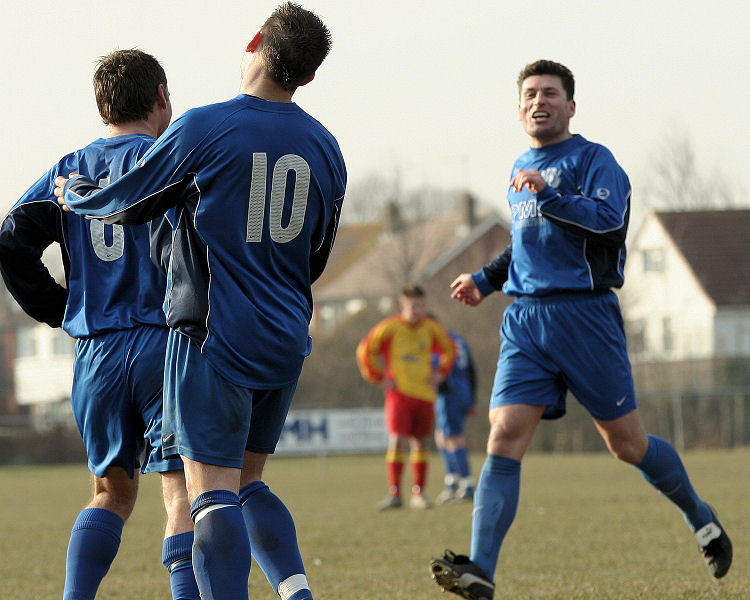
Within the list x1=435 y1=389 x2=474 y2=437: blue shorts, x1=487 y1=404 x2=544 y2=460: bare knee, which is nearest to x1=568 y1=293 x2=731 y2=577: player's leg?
x1=487 y1=404 x2=544 y2=460: bare knee

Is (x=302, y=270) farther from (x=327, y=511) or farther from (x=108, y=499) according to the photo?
(x=327, y=511)

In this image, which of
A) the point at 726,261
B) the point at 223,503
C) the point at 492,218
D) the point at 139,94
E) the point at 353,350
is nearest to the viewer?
the point at 223,503

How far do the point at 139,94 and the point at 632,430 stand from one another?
280 centimetres

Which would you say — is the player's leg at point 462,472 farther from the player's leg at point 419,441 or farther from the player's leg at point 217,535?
the player's leg at point 217,535

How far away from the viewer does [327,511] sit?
42.4ft

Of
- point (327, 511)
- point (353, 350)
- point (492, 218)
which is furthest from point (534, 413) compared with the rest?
point (492, 218)

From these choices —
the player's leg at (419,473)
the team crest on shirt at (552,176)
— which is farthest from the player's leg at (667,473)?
the player's leg at (419,473)

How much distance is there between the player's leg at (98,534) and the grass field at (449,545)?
160 centimetres

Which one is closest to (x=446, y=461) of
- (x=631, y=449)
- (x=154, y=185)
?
(x=631, y=449)

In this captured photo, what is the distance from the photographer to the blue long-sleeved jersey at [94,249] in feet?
15.5

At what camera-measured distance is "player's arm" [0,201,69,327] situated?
4797mm

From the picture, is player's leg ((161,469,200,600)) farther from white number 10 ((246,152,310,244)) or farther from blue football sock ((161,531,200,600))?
white number 10 ((246,152,310,244))

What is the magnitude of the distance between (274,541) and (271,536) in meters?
0.02

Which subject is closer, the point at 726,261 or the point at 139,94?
the point at 139,94
